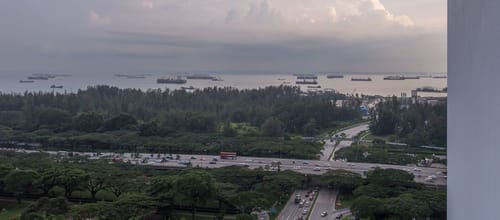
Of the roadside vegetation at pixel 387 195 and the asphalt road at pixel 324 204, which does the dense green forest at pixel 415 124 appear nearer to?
the roadside vegetation at pixel 387 195

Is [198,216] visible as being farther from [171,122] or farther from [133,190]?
[171,122]

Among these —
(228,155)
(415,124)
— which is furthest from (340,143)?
(228,155)

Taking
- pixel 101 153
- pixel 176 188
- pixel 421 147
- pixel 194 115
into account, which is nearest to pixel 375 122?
pixel 421 147

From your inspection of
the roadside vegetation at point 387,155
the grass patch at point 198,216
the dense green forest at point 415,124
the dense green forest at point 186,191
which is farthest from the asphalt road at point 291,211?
the dense green forest at point 415,124

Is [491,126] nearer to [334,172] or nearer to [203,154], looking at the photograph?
[334,172]

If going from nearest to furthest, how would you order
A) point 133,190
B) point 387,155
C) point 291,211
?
point 133,190 < point 291,211 < point 387,155

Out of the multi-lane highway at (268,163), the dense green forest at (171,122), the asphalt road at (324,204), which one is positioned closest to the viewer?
the asphalt road at (324,204)
